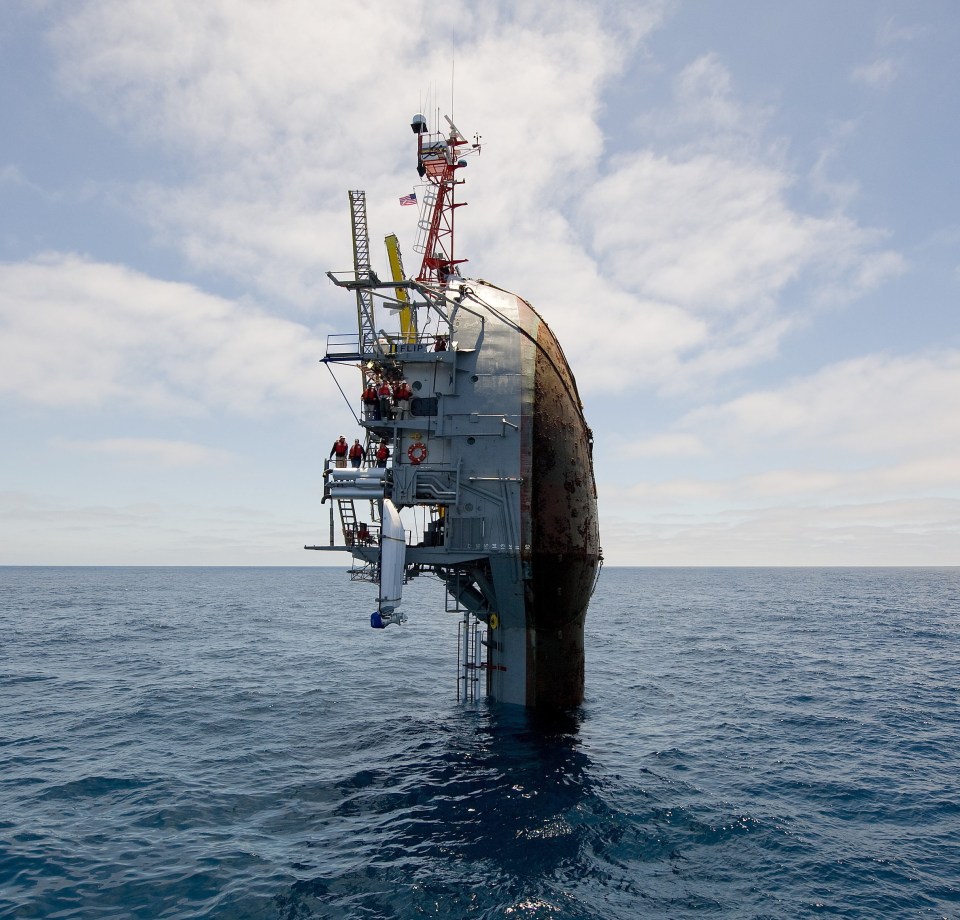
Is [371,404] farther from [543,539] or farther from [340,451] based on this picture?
[543,539]

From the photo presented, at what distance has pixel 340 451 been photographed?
30.4m

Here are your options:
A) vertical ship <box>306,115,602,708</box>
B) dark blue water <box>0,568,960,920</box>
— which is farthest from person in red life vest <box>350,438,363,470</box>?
dark blue water <box>0,568,960,920</box>

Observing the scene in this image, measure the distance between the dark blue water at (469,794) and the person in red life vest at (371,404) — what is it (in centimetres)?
1467

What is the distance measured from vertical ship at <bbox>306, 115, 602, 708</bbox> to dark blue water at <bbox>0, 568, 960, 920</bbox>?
4.16 m

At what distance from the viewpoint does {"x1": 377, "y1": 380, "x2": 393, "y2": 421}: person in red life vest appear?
3077 centimetres

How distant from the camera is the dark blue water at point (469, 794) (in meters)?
16.5

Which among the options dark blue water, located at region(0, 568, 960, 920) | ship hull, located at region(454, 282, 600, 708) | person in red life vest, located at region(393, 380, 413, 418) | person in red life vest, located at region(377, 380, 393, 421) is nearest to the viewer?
dark blue water, located at region(0, 568, 960, 920)

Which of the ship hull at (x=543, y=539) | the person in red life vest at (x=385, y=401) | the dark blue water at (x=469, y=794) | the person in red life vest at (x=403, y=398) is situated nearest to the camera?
the dark blue water at (x=469, y=794)

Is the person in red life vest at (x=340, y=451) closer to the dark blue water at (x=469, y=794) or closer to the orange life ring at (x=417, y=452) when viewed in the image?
the orange life ring at (x=417, y=452)

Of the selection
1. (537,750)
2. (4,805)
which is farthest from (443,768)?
(4,805)

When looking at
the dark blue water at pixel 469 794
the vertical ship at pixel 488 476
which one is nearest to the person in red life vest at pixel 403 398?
the vertical ship at pixel 488 476

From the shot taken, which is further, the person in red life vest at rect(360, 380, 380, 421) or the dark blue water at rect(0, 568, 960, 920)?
the person in red life vest at rect(360, 380, 380, 421)

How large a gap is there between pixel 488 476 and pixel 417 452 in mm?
3794

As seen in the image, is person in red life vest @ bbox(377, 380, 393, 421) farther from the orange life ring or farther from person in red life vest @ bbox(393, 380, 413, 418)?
the orange life ring
